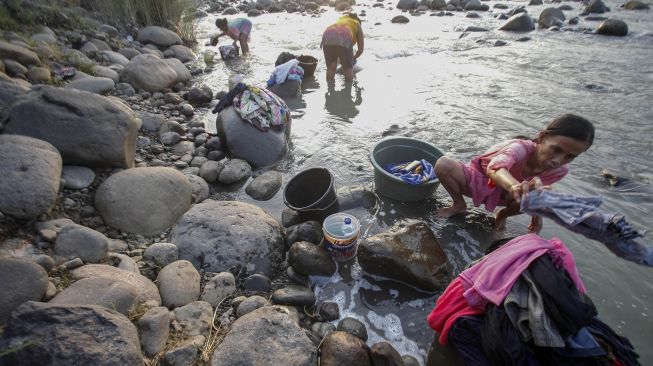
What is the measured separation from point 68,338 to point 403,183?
9.66 ft

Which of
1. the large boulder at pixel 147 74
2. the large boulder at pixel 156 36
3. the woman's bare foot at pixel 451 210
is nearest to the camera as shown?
the woman's bare foot at pixel 451 210

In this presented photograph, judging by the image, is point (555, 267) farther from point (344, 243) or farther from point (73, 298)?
point (73, 298)

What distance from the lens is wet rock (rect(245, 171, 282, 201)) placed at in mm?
4102

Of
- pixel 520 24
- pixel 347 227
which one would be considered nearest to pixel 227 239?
pixel 347 227

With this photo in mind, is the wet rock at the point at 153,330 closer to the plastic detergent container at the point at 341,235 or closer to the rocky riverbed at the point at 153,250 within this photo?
the rocky riverbed at the point at 153,250

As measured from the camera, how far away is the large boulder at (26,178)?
261 cm

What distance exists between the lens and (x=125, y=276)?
8.27ft

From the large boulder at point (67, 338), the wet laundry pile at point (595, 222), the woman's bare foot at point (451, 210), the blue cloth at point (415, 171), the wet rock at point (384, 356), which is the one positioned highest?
the wet laundry pile at point (595, 222)

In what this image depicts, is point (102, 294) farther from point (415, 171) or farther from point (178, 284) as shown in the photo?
point (415, 171)

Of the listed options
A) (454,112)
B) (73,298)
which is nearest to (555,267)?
(73,298)

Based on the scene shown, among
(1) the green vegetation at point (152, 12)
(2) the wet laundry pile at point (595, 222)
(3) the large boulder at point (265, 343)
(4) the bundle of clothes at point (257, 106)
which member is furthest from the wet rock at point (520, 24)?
(3) the large boulder at point (265, 343)

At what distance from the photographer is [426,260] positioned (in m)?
2.94

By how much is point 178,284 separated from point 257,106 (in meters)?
2.84

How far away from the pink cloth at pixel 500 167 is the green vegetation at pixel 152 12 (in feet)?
29.3
